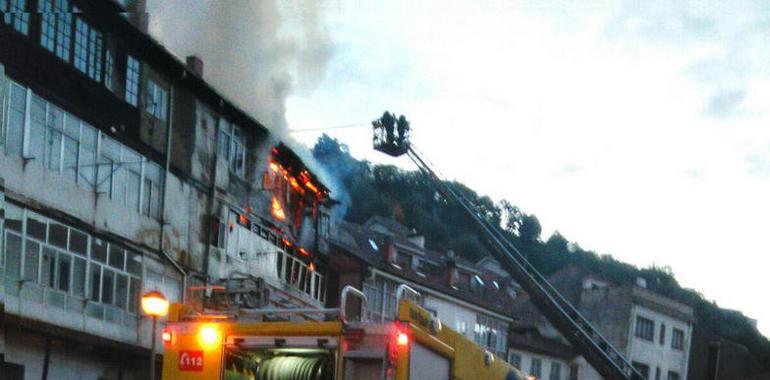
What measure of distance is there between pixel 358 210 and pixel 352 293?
40377mm

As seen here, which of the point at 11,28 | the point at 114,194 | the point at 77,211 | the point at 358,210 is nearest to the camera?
the point at 11,28

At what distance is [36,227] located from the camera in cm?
2267

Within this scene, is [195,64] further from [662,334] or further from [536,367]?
[662,334]

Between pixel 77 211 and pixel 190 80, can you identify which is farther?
pixel 190 80

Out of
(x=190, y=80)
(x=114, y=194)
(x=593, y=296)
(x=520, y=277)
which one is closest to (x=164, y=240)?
(x=114, y=194)

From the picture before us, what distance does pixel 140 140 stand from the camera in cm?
2716

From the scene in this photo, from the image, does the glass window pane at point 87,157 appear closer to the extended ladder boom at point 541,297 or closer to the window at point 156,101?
the window at point 156,101

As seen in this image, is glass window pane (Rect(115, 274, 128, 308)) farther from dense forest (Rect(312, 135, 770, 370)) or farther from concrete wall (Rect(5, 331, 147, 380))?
dense forest (Rect(312, 135, 770, 370))

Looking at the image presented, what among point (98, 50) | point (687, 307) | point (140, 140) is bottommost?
point (687, 307)

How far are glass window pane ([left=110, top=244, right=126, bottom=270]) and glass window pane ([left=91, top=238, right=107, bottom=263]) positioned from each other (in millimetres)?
295

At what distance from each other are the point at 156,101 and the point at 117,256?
448cm

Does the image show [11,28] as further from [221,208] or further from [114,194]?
[221,208]

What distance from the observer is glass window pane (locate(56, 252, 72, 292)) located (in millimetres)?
23547

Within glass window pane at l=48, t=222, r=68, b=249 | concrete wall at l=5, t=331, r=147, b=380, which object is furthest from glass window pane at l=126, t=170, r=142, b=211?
concrete wall at l=5, t=331, r=147, b=380
